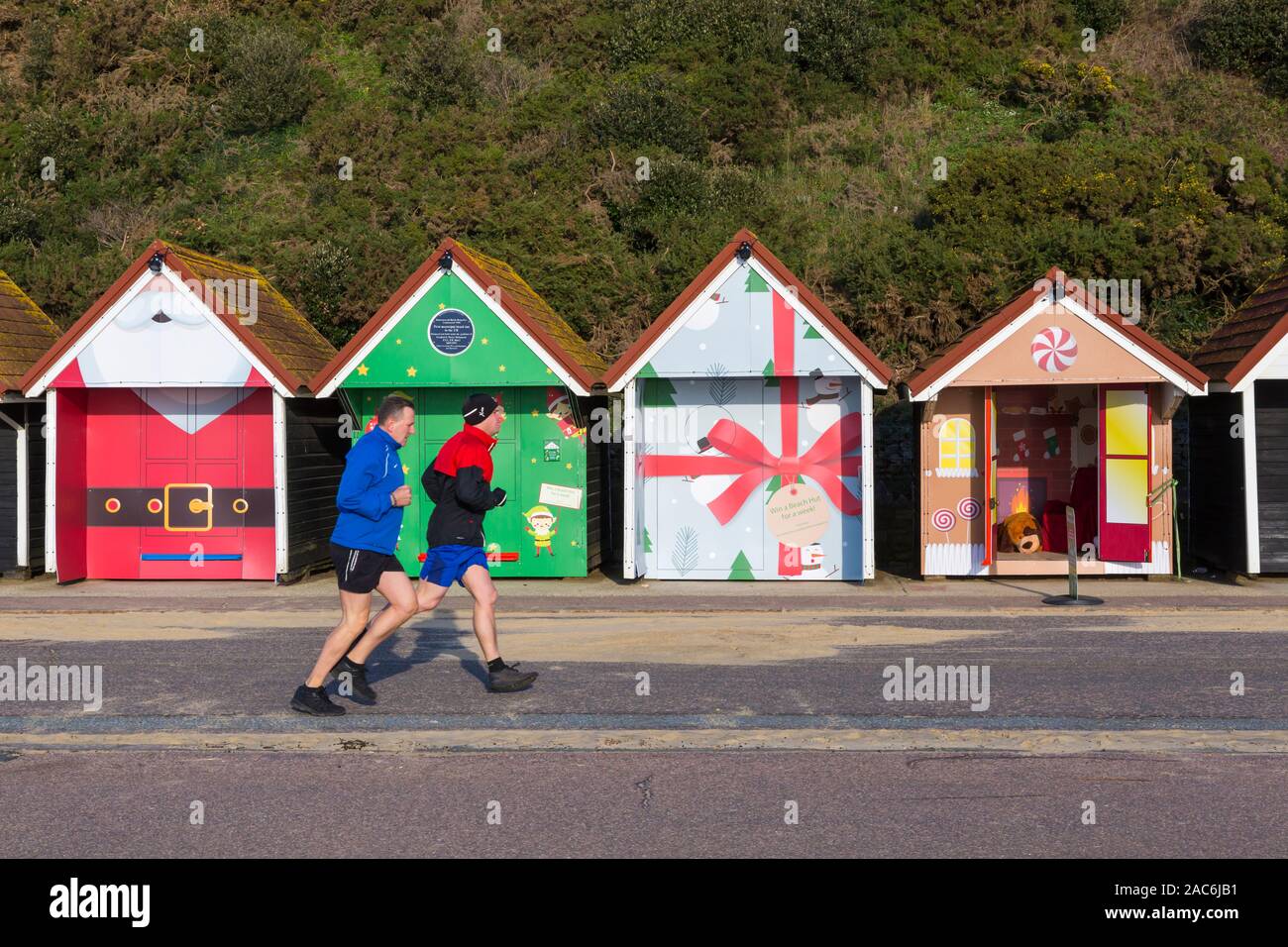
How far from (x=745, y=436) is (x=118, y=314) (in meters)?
8.12

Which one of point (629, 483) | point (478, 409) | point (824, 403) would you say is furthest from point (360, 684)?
point (824, 403)

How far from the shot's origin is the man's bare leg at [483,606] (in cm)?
846

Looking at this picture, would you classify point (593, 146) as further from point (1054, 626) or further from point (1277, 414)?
point (1054, 626)

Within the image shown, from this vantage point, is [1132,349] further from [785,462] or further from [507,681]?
[507,681]

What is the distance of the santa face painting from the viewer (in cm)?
1545

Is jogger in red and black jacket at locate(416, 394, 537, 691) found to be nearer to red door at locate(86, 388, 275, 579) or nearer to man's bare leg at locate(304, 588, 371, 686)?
man's bare leg at locate(304, 588, 371, 686)

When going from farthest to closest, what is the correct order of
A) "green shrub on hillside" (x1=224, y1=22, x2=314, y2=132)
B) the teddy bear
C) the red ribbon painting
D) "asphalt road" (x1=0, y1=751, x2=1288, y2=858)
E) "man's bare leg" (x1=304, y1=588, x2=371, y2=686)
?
"green shrub on hillside" (x1=224, y1=22, x2=314, y2=132)
the teddy bear
the red ribbon painting
"man's bare leg" (x1=304, y1=588, x2=371, y2=686)
"asphalt road" (x1=0, y1=751, x2=1288, y2=858)

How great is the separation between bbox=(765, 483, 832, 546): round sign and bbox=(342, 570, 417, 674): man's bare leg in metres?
7.96

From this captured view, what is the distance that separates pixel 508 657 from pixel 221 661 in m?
2.38

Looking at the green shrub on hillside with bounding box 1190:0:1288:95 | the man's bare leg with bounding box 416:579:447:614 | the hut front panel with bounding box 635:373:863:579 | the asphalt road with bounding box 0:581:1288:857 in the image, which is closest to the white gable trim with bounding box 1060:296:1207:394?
the hut front panel with bounding box 635:373:863:579

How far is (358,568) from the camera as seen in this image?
7977 mm

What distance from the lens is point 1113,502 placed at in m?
15.2

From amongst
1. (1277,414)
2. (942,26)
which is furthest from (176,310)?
(942,26)

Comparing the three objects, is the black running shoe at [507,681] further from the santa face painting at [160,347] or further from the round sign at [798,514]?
the santa face painting at [160,347]
